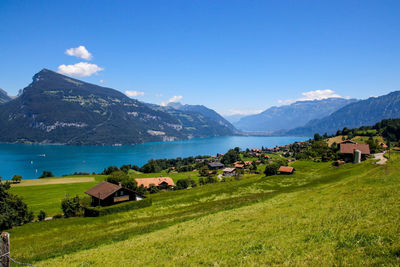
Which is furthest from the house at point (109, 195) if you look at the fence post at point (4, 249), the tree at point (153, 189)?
the fence post at point (4, 249)

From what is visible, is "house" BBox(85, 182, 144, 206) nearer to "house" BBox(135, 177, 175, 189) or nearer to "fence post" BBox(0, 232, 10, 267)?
"house" BBox(135, 177, 175, 189)

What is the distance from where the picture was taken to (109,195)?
154 ft

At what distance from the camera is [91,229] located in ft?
103

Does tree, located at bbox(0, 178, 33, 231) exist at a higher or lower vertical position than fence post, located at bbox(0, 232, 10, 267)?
lower

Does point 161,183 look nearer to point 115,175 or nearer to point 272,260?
point 115,175

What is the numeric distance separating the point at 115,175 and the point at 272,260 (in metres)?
71.2

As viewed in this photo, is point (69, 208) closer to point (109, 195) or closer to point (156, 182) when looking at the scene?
point (109, 195)

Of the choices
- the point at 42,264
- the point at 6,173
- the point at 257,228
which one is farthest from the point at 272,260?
the point at 6,173

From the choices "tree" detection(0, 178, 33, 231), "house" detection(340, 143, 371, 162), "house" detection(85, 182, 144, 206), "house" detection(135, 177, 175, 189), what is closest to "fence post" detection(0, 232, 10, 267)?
"tree" detection(0, 178, 33, 231)

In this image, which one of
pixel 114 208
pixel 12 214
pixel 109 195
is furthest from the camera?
pixel 109 195

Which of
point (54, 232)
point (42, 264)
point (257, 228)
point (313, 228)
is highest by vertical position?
point (313, 228)

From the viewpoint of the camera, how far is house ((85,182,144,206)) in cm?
4709

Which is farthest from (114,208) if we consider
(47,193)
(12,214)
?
(47,193)

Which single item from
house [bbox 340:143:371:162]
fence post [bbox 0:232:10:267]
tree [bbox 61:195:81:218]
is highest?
fence post [bbox 0:232:10:267]
